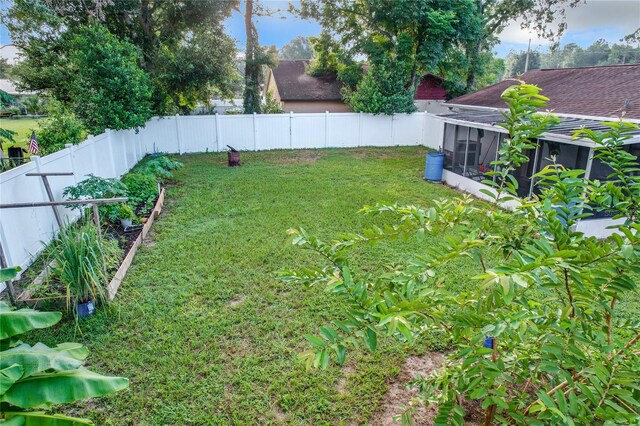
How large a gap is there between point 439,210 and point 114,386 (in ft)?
6.59

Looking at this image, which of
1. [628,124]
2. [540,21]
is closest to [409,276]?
[628,124]

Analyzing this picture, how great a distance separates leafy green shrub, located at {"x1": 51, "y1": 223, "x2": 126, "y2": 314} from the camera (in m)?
4.38

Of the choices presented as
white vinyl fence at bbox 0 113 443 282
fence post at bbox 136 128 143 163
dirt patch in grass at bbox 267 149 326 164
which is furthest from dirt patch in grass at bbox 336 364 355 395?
fence post at bbox 136 128 143 163

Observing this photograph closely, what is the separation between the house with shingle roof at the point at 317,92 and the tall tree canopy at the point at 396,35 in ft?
16.8

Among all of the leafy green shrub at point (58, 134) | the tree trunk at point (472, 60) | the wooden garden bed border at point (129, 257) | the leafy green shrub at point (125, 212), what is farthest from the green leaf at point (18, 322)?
the tree trunk at point (472, 60)

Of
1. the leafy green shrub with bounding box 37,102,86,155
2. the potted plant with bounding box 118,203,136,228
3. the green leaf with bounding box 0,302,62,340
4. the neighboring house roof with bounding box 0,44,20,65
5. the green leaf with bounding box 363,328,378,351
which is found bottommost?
the potted plant with bounding box 118,203,136,228

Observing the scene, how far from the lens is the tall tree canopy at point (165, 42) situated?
12.8 meters

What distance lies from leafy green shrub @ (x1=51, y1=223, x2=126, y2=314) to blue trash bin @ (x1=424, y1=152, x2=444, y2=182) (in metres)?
9.25

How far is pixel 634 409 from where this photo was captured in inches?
69.5

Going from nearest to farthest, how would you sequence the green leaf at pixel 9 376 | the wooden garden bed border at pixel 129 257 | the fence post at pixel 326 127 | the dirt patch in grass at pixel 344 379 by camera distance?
the green leaf at pixel 9 376
the dirt patch in grass at pixel 344 379
the wooden garden bed border at pixel 129 257
the fence post at pixel 326 127

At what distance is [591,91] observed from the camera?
35.9 feet

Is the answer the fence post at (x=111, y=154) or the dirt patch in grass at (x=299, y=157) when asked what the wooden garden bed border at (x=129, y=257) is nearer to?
the fence post at (x=111, y=154)

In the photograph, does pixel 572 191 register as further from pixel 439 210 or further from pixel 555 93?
pixel 555 93

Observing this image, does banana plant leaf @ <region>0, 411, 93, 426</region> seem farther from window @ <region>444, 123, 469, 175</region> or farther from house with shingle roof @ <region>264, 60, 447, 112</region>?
house with shingle roof @ <region>264, 60, 447, 112</region>
